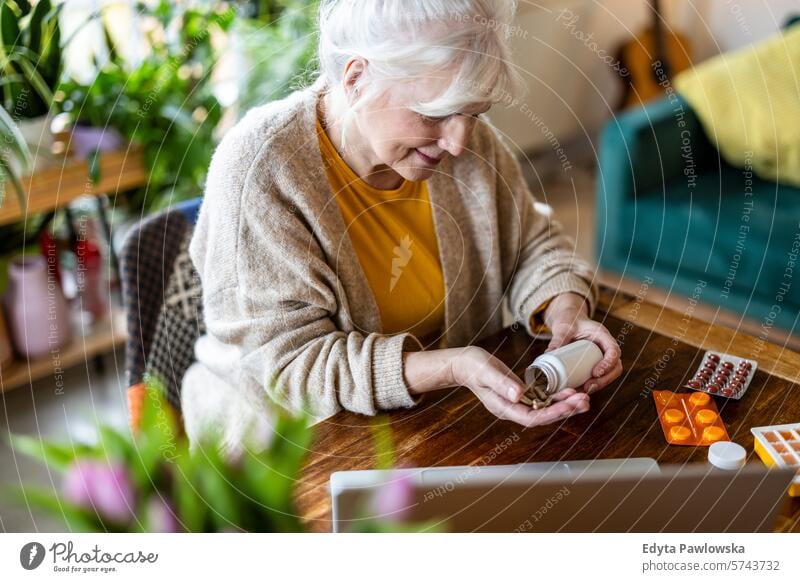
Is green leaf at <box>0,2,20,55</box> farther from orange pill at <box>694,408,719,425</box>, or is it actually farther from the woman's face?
orange pill at <box>694,408,719,425</box>

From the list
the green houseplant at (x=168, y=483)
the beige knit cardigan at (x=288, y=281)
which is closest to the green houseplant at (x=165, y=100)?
the beige knit cardigan at (x=288, y=281)

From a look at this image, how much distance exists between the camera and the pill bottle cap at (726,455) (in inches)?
33.7

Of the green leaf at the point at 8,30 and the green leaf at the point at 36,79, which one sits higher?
the green leaf at the point at 8,30

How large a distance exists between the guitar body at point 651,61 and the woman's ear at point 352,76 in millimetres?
2541

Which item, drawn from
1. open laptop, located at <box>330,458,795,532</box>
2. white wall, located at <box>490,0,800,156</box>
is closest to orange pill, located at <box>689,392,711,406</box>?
open laptop, located at <box>330,458,795,532</box>

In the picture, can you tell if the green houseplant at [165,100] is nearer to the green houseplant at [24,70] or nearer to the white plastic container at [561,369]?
the green houseplant at [24,70]

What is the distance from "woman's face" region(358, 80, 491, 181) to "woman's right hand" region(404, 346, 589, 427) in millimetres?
230

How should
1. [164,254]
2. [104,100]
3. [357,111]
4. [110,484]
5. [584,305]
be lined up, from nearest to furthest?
[110,484]
[357,111]
[584,305]
[164,254]
[104,100]

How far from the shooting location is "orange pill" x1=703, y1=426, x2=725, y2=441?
90cm

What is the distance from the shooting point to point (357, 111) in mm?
1011

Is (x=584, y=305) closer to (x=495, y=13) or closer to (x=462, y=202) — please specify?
(x=462, y=202)

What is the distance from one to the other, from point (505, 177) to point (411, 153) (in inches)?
9.5

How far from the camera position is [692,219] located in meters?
2.18
